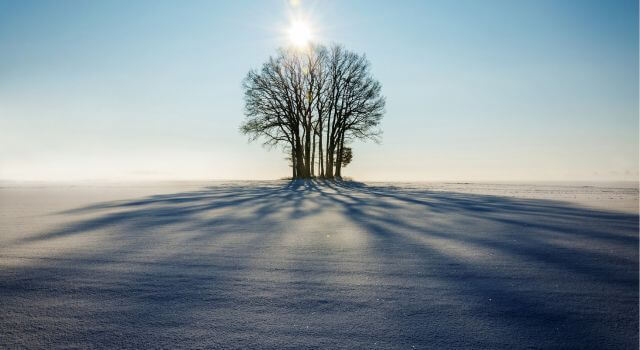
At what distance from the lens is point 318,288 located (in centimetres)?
241

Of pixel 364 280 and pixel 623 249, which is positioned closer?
pixel 364 280

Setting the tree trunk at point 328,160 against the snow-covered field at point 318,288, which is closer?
the snow-covered field at point 318,288

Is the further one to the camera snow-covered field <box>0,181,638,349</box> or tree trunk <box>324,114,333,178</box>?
tree trunk <box>324,114,333,178</box>

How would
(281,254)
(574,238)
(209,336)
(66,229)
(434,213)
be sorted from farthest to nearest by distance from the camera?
(434,213) < (66,229) < (574,238) < (281,254) < (209,336)

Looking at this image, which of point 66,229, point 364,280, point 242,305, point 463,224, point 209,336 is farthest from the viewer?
point 463,224

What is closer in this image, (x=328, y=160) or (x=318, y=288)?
(x=318, y=288)

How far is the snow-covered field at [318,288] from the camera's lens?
5.70 feet

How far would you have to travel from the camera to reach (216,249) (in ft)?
11.8

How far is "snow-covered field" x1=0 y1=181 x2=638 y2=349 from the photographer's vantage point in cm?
174

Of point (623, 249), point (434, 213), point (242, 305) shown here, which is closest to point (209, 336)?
point (242, 305)

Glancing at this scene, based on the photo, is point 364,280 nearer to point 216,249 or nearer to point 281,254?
point 281,254

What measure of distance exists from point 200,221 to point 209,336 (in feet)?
13.8

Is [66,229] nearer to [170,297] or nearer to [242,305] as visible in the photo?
[170,297]

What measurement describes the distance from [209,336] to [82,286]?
144 centimetres
